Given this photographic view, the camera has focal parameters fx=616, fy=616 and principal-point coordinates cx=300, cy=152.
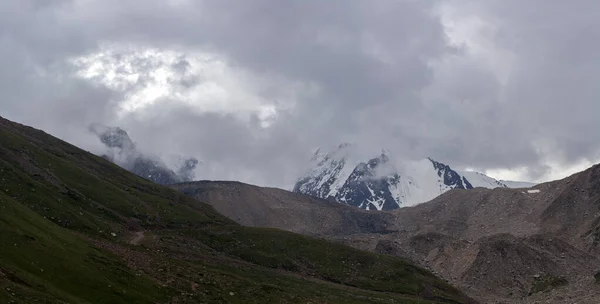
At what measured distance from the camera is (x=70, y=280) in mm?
67062

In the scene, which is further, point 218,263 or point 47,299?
point 218,263

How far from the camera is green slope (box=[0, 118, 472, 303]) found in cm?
6806

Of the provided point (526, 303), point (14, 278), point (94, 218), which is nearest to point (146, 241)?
point (94, 218)

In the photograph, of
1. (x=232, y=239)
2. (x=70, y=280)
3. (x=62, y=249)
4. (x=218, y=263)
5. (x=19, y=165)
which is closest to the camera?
(x=70, y=280)

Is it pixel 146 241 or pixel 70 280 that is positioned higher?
pixel 146 241

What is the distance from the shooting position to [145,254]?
3964 inches

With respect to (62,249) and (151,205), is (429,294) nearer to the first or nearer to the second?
(151,205)

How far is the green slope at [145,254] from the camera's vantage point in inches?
2680

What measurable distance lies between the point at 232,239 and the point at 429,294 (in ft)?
162

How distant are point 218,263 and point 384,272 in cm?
4784

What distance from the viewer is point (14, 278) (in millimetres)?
57594

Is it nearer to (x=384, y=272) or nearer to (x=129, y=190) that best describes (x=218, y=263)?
(x=384, y=272)

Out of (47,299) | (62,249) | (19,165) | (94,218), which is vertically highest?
(19,165)

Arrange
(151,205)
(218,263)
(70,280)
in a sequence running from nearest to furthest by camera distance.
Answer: (70,280), (218,263), (151,205)
